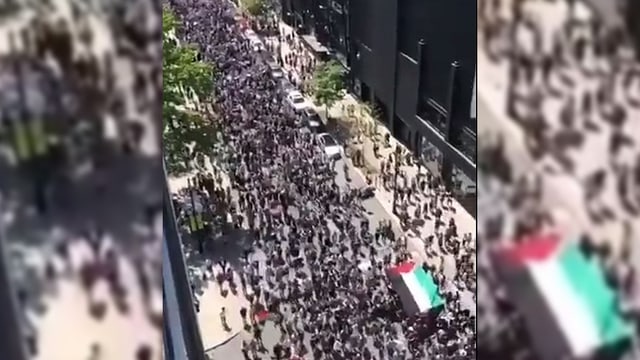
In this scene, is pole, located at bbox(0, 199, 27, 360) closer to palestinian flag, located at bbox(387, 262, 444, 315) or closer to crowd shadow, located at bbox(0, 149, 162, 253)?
crowd shadow, located at bbox(0, 149, 162, 253)

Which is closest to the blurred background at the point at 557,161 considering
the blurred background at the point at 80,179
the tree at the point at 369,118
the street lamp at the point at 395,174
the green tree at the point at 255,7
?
the blurred background at the point at 80,179

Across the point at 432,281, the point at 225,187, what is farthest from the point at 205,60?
the point at 432,281

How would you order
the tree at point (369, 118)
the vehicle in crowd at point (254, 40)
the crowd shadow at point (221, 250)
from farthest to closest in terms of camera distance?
the vehicle in crowd at point (254, 40), the tree at point (369, 118), the crowd shadow at point (221, 250)

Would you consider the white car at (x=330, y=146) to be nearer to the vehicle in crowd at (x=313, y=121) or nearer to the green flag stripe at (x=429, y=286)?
the vehicle in crowd at (x=313, y=121)

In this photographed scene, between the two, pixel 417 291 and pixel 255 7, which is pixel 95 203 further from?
pixel 255 7

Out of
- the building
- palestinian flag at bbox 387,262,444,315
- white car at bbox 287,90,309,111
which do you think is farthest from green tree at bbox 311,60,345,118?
palestinian flag at bbox 387,262,444,315

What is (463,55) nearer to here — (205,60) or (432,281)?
(432,281)
